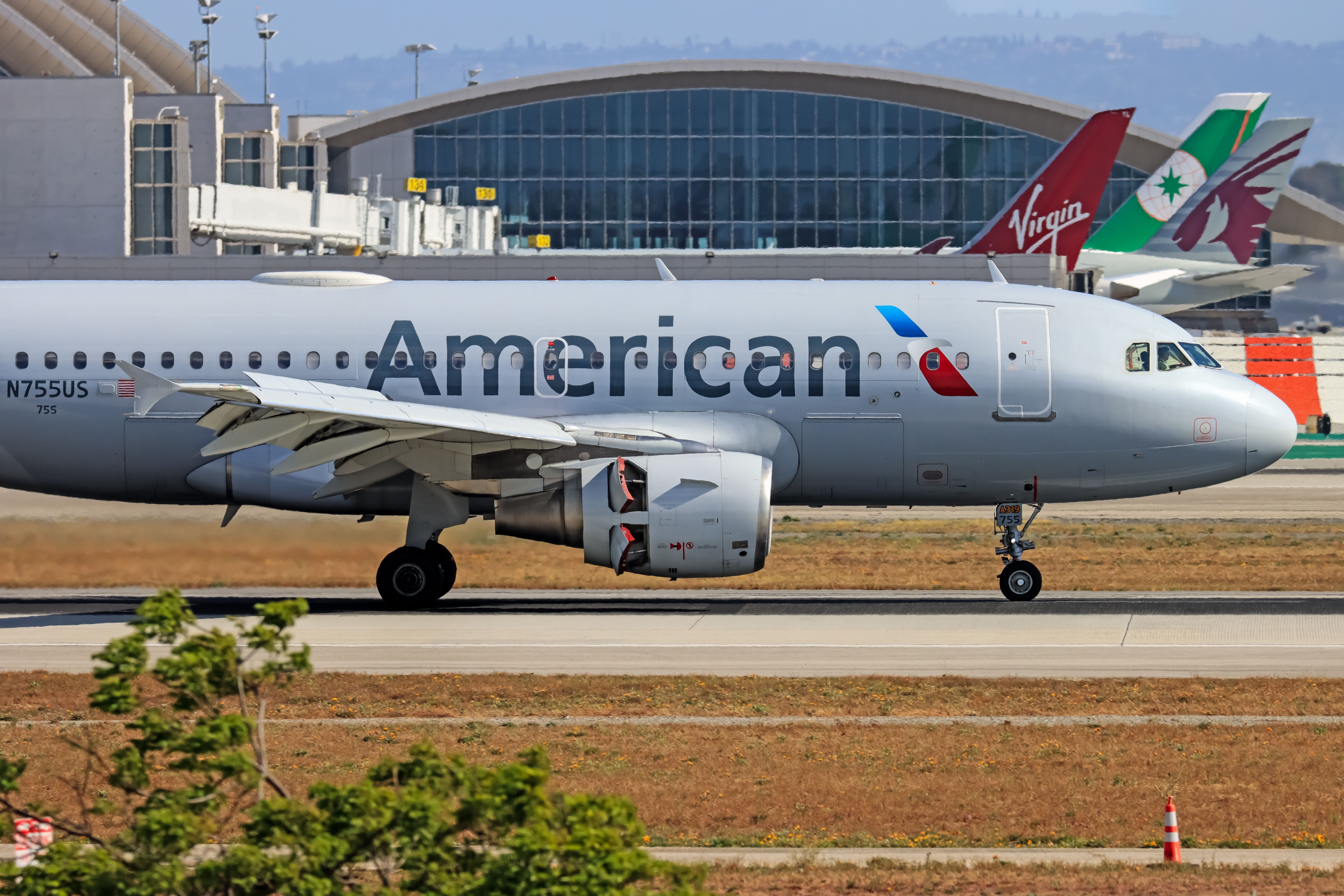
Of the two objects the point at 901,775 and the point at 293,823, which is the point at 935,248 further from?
the point at 293,823

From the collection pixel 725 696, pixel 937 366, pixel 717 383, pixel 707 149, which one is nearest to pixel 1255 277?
pixel 707 149

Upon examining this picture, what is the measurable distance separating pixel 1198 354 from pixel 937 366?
167 inches

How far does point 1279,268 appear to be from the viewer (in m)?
86.7

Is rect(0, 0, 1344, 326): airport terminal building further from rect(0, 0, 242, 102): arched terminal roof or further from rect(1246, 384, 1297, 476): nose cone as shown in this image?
rect(1246, 384, 1297, 476): nose cone

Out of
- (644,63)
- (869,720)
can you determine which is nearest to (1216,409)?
(869,720)

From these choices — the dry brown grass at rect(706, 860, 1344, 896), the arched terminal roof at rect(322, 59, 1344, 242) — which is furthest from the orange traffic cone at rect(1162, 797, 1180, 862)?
the arched terminal roof at rect(322, 59, 1344, 242)

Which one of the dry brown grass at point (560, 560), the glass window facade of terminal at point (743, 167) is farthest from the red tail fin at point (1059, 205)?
the glass window facade of terminal at point (743, 167)

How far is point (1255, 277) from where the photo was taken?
84.0 metres

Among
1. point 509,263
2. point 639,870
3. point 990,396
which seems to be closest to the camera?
point 639,870

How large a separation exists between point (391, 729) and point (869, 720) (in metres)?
4.85

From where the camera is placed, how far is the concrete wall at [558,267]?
4500 cm

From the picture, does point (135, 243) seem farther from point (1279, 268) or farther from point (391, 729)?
point (1279, 268)

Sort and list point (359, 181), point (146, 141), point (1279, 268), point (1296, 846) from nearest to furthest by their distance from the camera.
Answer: point (1296, 846)
point (146, 141)
point (359, 181)
point (1279, 268)

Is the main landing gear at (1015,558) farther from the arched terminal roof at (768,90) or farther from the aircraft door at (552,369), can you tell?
the arched terminal roof at (768,90)
